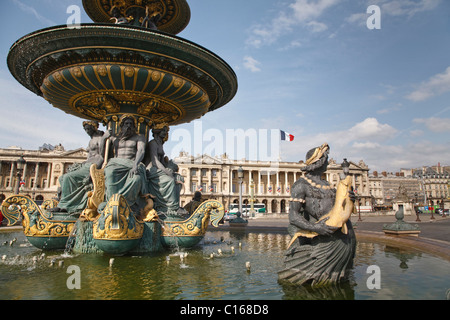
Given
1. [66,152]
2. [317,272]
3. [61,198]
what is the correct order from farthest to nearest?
[66,152] → [61,198] → [317,272]

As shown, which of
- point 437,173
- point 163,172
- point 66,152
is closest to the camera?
point 163,172

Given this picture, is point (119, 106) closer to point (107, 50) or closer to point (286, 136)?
point (107, 50)

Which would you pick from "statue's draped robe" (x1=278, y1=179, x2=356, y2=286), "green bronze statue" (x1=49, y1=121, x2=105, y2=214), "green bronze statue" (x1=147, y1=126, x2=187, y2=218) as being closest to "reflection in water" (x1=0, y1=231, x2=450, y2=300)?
"statue's draped robe" (x1=278, y1=179, x2=356, y2=286)

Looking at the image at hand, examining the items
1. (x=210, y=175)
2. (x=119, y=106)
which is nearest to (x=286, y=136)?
(x=119, y=106)

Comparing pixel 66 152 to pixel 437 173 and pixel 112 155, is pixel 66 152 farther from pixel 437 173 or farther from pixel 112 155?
pixel 437 173

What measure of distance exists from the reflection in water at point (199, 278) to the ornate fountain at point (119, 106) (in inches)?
27.6

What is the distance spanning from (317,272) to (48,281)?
372 cm

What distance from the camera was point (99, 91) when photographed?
→ 23.8ft

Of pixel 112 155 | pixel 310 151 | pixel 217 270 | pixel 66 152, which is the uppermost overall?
pixel 66 152

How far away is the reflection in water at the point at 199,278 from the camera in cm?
346

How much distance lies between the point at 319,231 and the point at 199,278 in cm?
198

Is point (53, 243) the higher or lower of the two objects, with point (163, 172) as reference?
lower

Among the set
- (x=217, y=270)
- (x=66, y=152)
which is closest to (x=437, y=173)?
(x=66, y=152)

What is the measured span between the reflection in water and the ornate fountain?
0.70 m
